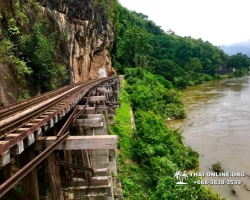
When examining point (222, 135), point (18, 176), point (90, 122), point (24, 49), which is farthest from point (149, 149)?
point (222, 135)

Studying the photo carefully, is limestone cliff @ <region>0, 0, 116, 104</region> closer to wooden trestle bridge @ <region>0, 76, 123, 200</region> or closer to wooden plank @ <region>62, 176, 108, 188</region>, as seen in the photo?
wooden trestle bridge @ <region>0, 76, 123, 200</region>

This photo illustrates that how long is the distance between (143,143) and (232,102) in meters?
25.6

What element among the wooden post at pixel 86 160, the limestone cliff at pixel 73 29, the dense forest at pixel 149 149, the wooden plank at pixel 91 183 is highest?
the limestone cliff at pixel 73 29

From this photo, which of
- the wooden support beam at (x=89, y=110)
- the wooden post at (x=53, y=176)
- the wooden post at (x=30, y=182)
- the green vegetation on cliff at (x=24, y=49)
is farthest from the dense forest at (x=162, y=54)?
the wooden post at (x=30, y=182)

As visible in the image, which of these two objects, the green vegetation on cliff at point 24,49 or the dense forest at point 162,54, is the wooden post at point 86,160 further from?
the dense forest at point 162,54

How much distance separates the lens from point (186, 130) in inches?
909

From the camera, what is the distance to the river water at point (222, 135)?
49.9 feet

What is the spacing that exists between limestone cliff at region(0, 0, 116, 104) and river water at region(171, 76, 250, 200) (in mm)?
11072

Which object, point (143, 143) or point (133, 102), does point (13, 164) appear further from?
point (133, 102)

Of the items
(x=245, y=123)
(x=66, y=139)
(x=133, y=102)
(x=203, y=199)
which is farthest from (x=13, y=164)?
(x=245, y=123)

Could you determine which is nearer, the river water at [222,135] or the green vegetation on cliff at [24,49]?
the green vegetation on cliff at [24,49]

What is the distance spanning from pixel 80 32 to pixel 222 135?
52.4 feet

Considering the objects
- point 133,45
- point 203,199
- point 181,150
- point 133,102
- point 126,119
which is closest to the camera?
point 203,199

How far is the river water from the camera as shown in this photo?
49.9 ft
